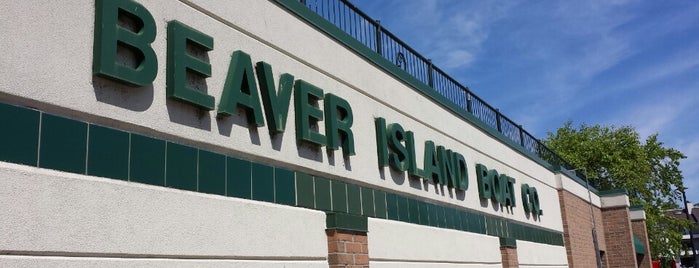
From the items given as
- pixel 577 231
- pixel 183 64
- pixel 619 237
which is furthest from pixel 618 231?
pixel 183 64

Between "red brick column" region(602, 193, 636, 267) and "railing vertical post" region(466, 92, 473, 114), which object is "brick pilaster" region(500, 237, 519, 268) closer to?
"railing vertical post" region(466, 92, 473, 114)

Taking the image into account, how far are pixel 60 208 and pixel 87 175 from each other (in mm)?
364

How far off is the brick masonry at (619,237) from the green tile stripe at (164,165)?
54.7ft

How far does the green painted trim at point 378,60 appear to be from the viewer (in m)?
8.09

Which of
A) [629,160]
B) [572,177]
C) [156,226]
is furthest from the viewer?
[629,160]

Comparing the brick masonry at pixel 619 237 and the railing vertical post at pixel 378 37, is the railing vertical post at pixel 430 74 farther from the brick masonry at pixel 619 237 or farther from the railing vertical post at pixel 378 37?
the brick masonry at pixel 619 237

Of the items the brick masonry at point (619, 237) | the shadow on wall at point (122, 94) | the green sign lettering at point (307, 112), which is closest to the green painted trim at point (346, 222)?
the green sign lettering at point (307, 112)

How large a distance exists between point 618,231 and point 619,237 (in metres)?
0.25

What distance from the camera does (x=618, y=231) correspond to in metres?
23.5

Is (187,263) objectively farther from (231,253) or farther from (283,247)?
(283,247)

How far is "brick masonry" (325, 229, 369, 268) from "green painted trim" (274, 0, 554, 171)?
267 centimetres

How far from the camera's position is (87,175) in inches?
189

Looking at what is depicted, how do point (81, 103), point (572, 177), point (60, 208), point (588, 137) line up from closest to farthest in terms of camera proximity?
point (60, 208), point (81, 103), point (572, 177), point (588, 137)

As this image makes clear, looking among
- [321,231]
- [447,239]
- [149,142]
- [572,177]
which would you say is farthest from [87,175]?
[572,177]
